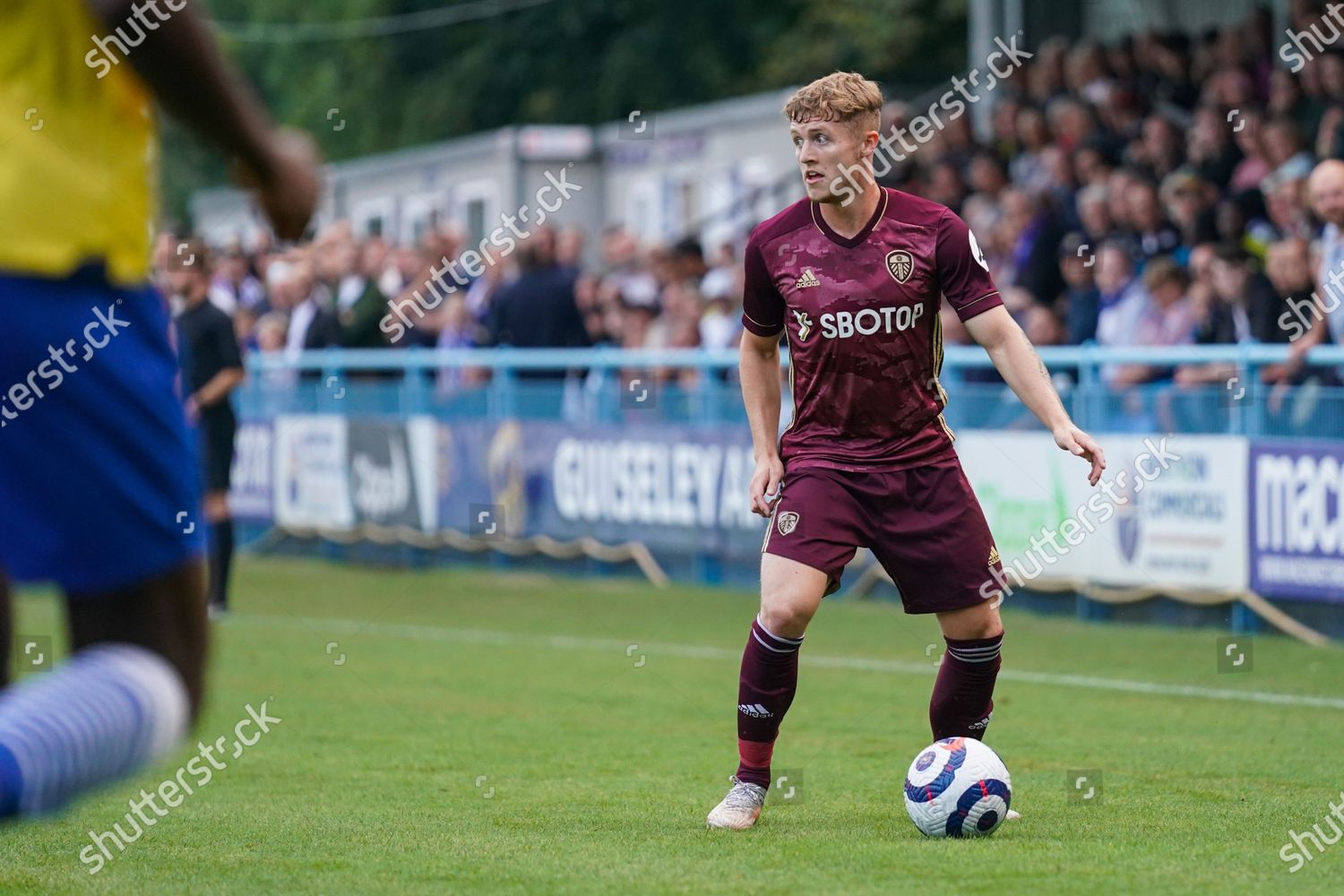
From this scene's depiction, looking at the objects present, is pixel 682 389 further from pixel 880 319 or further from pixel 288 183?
pixel 288 183

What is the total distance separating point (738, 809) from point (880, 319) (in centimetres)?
160

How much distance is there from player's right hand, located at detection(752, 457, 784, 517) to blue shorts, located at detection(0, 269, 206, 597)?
365 cm

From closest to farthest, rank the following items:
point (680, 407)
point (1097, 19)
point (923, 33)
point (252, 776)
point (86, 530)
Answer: point (86, 530) → point (252, 776) → point (680, 407) → point (1097, 19) → point (923, 33)

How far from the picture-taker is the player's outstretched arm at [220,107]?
2.97 meters

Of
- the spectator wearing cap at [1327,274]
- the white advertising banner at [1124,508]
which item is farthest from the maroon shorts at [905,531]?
the white advertising banner at [1124,508]

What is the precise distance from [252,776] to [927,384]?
3066 millimetres

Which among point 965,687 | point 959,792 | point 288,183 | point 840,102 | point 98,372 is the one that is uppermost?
point 840,102

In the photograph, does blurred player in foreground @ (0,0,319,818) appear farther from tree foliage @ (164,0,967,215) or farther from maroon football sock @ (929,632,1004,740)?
tree foliage @ (164,0,967,215)

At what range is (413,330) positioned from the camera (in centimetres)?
2139

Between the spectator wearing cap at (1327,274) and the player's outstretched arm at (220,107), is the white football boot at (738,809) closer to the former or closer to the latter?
the player's outstretched arm at (220,107)

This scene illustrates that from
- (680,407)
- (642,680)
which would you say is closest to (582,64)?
(680,407)

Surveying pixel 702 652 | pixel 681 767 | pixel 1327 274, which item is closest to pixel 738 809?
pixel 681 767

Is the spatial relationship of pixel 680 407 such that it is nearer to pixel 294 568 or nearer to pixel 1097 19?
pixel 294 568

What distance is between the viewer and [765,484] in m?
6.80
